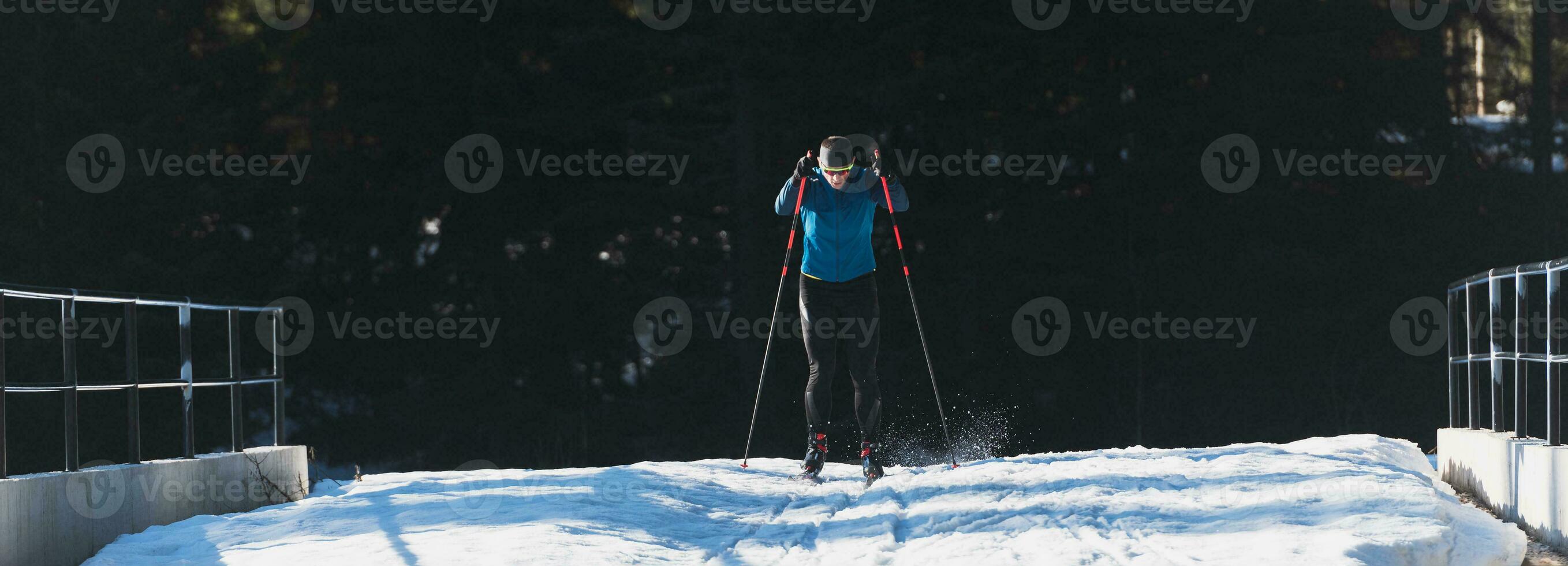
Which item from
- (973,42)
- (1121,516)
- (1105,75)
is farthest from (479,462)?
(1121,516)

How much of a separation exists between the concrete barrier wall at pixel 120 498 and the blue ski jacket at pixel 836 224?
352 centimetres

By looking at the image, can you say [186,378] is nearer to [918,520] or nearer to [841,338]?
[841,338]

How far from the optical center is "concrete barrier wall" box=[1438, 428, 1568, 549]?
5371 millimetres

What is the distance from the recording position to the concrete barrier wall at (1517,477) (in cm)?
537

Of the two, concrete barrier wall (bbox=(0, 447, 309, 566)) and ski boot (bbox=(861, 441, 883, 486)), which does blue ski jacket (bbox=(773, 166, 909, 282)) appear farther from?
concrete barrier wall (bbox=(0, 447, 309, 566))

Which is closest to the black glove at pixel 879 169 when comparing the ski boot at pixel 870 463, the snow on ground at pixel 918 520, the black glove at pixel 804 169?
the black glove at pixel 804 169

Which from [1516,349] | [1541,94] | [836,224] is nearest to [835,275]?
[836,224]

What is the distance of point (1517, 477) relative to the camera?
6.00m

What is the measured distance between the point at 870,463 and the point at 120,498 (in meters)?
3.89

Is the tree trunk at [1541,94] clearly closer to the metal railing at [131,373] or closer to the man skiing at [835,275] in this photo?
the man skiing at [835,275]

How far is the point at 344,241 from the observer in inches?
752

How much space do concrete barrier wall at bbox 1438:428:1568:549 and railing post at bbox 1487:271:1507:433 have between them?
0.37 feet

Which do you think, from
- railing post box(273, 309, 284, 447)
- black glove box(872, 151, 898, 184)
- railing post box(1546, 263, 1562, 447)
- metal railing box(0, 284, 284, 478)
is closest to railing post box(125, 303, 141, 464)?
metal railing box(0, 284, 284, 478)

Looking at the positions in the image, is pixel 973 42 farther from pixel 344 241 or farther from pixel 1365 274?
pixel 344 241
